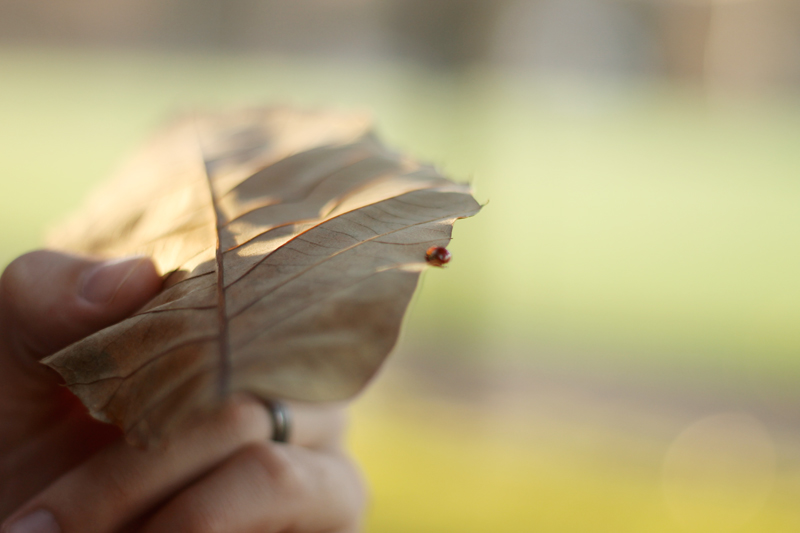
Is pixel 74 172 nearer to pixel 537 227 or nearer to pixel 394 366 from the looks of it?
pixel 394 366

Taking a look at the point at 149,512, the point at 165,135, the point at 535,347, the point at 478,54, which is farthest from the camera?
the point at 535,347

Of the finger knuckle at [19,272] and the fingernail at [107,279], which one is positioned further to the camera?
the finger knuckle at [19,272]

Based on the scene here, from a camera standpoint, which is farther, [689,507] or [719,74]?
[719,74]

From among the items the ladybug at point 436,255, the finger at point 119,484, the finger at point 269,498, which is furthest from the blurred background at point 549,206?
the ladybug at point 436,255

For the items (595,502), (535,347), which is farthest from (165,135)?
(535,347)

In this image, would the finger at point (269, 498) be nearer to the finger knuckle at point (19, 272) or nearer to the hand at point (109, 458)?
the hand at point (109, 458)

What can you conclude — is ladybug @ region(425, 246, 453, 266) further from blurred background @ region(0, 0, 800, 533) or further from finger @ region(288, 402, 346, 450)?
blurred background @ region(0, 0, 800, 533)
